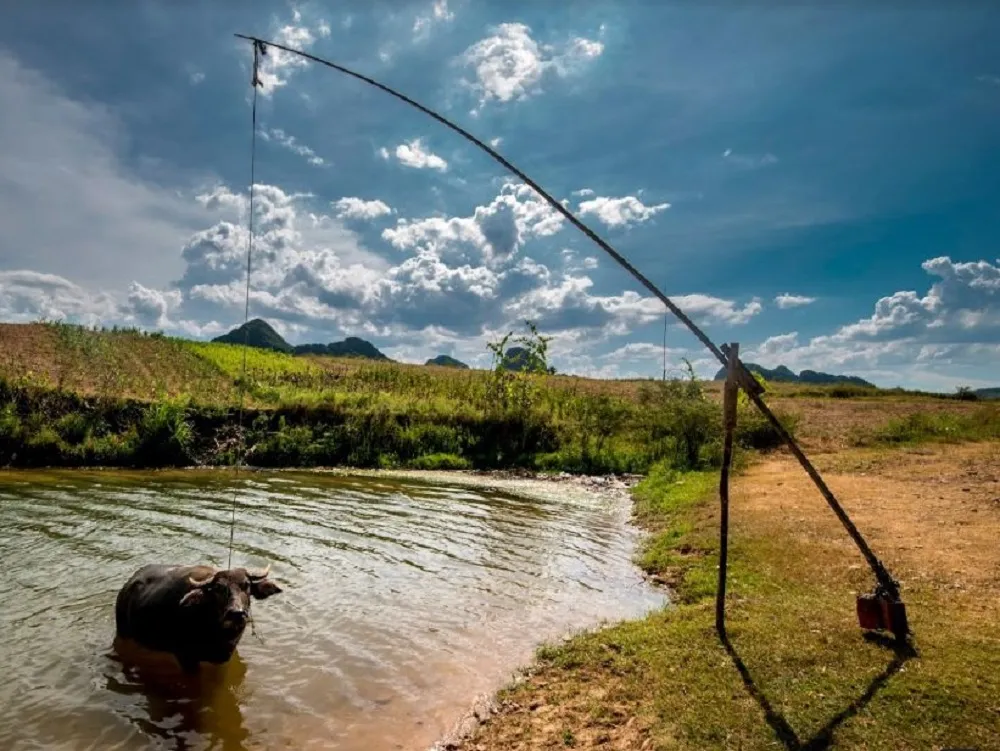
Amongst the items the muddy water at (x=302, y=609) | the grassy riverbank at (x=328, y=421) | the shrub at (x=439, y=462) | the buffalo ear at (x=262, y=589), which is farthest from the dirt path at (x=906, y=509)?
the shrub at (x=439, y=462)

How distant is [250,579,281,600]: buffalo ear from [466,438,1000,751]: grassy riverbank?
9.88 ft

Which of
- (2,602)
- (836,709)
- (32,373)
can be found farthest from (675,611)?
(32,373)

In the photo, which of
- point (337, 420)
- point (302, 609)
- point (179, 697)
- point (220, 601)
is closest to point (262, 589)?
point (220, 601)

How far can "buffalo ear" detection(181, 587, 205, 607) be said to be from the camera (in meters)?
6.87

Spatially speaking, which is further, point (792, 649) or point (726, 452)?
point (726, 452)

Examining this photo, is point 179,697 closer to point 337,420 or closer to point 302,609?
point 302,609

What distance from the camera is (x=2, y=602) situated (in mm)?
9633

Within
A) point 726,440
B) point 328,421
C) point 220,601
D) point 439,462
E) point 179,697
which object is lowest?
point 179,697

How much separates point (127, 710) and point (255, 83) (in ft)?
24.2

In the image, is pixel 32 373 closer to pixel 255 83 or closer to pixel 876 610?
pixel 255 83

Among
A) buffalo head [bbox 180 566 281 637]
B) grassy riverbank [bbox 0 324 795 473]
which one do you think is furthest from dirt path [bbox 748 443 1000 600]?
buffalo head [bbox 180 566 281 637]

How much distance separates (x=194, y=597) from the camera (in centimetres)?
698

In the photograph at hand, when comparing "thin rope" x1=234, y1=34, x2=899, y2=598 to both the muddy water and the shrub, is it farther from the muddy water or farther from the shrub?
the shrub

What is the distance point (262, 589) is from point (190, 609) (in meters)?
0.82
